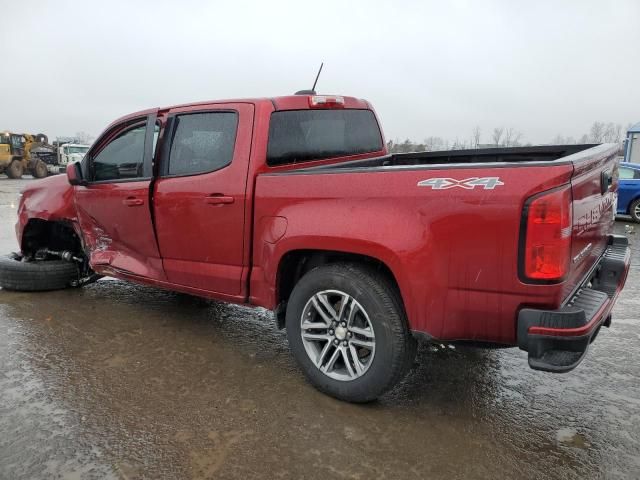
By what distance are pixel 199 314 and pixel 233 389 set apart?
1618 mm

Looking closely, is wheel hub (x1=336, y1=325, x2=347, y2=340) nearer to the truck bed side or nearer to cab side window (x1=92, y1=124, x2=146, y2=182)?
the truck bed side

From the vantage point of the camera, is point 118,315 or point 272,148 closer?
point 272,148

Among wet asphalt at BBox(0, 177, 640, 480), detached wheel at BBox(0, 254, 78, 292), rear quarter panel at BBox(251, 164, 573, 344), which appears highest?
rear quarter panel at BBox(251, 164, 573, 344)

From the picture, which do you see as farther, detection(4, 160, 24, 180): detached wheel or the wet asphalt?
detection(4, 160, 24, 180): detached wheel

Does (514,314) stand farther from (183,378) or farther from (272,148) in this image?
(183,378)

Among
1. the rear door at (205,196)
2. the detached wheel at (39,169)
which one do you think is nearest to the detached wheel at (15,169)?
the detached wheel at (39,169)

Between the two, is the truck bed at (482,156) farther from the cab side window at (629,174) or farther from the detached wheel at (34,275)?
the cab side window at (629,174)

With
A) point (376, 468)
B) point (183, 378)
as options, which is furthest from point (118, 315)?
point (376, 468)

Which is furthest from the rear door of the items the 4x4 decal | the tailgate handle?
the tailgate handle

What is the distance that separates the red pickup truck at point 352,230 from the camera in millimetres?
2330

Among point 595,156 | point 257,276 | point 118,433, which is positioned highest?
point 595,156

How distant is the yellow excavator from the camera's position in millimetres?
27047

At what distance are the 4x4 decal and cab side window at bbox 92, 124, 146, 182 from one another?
2.55 meters

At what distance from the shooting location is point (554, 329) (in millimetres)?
2279
